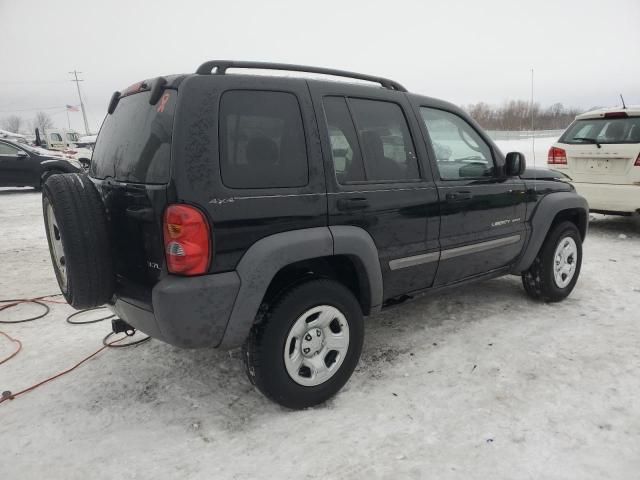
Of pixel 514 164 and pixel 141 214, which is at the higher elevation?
pixel 514 164

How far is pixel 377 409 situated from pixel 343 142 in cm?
155

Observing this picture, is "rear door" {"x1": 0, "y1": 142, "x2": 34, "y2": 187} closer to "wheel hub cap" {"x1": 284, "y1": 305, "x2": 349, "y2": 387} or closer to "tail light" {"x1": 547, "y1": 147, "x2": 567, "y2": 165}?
"tail light" {"x1": 547, "y1": 147, "x2": 567, "y2": 165}

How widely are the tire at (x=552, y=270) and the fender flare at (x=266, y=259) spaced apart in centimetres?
233

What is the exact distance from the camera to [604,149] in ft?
21.0

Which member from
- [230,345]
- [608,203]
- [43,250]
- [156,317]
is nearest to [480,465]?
[230,345]

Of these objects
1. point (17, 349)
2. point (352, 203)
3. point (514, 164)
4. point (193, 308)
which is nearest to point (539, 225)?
point (514, 164)

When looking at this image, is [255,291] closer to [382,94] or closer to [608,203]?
[382,94]

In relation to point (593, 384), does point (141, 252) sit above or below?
above

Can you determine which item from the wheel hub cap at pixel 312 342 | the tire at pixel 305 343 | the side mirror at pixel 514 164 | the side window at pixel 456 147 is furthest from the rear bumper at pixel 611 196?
the wheel hub cap at pixel 312 342

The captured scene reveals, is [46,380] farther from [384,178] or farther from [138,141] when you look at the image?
[384,178]

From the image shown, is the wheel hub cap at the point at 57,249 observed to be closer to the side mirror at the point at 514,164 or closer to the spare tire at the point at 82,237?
the spare tire at the point at 82,237

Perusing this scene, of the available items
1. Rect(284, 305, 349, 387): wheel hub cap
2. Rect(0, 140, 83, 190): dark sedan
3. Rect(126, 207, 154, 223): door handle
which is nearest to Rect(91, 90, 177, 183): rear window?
Rect(126, 207, 154, 223): door handle

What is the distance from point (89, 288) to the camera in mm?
2537

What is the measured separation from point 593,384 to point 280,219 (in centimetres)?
213
